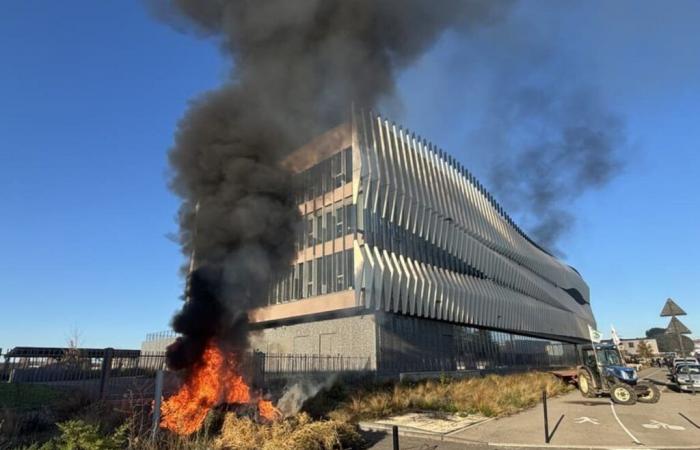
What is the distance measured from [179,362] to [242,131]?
21.1ft

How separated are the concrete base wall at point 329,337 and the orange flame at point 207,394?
1076cm

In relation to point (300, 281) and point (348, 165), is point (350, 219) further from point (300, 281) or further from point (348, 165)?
point (300, 281)


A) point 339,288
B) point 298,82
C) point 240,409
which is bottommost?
point 240,409

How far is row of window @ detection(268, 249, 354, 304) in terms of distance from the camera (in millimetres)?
21859

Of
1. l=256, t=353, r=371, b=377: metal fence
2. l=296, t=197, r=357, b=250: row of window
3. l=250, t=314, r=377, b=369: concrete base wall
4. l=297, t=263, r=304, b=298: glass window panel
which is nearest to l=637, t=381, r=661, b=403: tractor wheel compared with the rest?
l=250, t=314, r=377, b=369: concrete base wall

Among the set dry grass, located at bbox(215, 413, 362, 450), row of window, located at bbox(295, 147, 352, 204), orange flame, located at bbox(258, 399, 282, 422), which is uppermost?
row of window, located at bbox(295, 147, 352, 204)

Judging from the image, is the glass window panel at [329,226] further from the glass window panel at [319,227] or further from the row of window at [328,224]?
the glass window panel at [319,227]

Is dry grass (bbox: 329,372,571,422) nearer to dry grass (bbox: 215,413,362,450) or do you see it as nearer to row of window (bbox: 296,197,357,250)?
dry grass (bbox: 215,413,362,450)

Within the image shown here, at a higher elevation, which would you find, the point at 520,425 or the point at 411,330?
the point at 411,330

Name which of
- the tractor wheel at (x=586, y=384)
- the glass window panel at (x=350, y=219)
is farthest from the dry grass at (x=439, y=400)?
the glass window panel at (x=350, y=219)

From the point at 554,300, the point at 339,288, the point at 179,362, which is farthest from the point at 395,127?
the point at 554,300

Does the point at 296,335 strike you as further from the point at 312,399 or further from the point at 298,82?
the point at 298,82

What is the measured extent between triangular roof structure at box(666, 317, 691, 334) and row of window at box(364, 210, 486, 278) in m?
11.9

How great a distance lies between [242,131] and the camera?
12.3 metres
